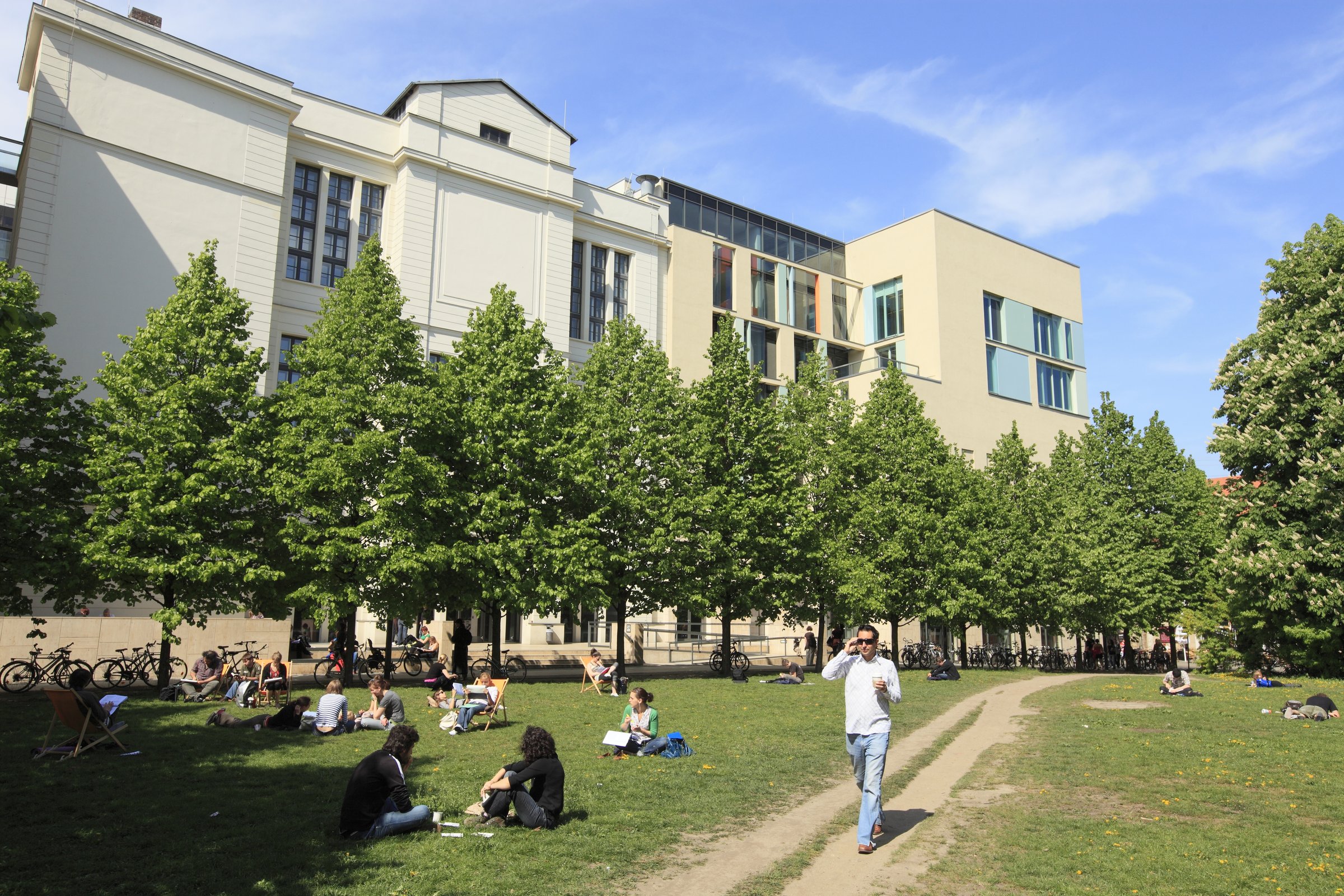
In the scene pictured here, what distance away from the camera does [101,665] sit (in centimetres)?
2316

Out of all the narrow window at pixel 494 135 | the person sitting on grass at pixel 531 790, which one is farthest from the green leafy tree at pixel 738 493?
the narrow window at pixel 494 135

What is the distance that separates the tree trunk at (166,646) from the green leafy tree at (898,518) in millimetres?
22444

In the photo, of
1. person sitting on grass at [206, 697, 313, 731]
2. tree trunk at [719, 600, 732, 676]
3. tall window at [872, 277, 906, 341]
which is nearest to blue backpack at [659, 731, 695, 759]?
person sitting on grass at [206, 697, 313, 731]

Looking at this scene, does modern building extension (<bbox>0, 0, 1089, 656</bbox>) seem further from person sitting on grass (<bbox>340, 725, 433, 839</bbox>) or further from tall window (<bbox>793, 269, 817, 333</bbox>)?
person sitting on grass (<bbox>340, 725, 433, 839</bbox>)

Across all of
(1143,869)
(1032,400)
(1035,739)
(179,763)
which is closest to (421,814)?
(179,763)

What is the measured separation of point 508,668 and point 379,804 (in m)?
19.8

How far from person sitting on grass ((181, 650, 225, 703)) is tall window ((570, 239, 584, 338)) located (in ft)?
117

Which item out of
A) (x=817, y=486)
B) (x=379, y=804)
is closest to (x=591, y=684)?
(x=817, y=486)

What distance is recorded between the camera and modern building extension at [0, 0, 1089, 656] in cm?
3822

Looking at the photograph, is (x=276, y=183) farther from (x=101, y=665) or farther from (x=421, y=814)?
(x=421, y=814)

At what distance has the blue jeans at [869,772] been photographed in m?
8.77

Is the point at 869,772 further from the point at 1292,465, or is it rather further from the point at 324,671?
the point at 1292,465

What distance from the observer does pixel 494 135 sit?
174ft

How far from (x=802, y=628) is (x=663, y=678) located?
2192 centimetres
